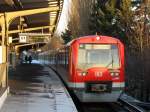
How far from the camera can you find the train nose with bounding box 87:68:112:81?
19844 millimetres

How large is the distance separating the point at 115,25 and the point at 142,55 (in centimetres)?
1227

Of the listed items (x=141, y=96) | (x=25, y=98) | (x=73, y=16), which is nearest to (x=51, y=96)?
(x=25, y=98)

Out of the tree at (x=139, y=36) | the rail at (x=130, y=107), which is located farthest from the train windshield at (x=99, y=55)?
the tree at (x=139, y=36)

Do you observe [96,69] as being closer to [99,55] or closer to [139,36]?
[99,55]

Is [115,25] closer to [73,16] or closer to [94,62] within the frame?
[73,16]

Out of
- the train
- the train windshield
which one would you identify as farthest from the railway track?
→ the train windshield

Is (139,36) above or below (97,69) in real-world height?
above

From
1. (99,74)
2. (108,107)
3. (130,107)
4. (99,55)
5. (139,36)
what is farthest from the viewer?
(139,36)

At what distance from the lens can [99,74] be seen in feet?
65.3

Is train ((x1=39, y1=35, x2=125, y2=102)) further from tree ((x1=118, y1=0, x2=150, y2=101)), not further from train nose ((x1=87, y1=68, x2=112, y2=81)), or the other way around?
tree ((x1=118, y1=0, x2=150, y2=101))

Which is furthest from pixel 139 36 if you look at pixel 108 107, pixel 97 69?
pixel 97 69

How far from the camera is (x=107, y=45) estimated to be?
20484 millimetres

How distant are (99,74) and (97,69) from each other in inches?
Result: 9.4

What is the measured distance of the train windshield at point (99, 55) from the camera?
20250 mm
